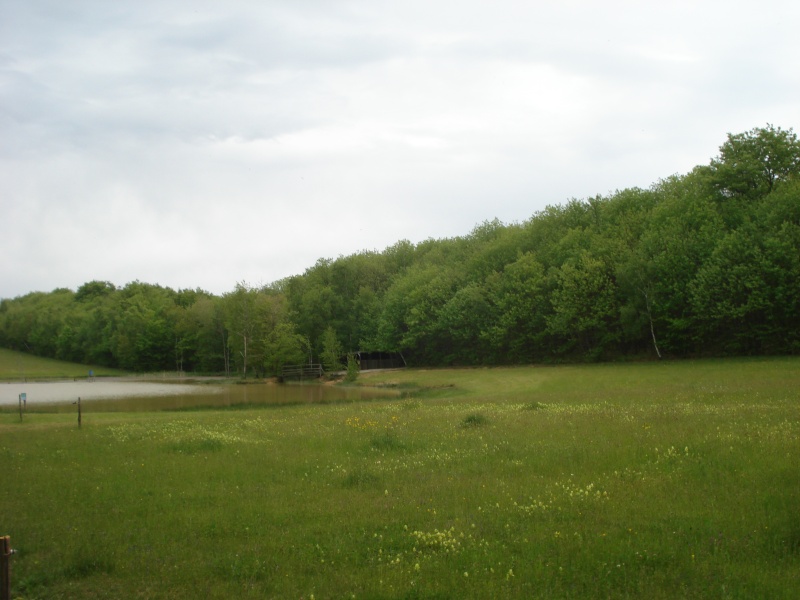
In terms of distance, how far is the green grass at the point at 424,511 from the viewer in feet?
29.4

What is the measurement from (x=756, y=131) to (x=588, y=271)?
23211 mm

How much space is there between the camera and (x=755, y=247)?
58.7m

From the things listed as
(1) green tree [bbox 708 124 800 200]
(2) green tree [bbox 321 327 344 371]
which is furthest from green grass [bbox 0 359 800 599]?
(2) green tree [bbox 321 327 344 371]

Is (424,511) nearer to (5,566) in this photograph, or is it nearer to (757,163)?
(5,566)

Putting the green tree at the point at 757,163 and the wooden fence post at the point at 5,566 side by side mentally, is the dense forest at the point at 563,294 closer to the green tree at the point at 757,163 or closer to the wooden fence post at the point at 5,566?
the green tree at the point at 757,163

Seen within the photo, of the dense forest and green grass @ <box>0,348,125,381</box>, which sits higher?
the dense forest

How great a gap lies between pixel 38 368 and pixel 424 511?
143063 millimetres

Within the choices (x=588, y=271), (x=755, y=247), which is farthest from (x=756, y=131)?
(x=588, y=271)

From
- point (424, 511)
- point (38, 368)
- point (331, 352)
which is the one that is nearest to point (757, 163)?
point (331, 352)

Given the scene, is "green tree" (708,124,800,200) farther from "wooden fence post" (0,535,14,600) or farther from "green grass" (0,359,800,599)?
"wooden fence post" (0,535,14,600)

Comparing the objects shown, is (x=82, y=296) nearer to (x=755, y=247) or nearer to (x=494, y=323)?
(x=494, y=323)

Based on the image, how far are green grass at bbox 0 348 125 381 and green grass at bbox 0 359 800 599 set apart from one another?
111 metres

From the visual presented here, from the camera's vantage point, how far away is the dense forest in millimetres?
60562

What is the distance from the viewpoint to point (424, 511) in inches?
479
